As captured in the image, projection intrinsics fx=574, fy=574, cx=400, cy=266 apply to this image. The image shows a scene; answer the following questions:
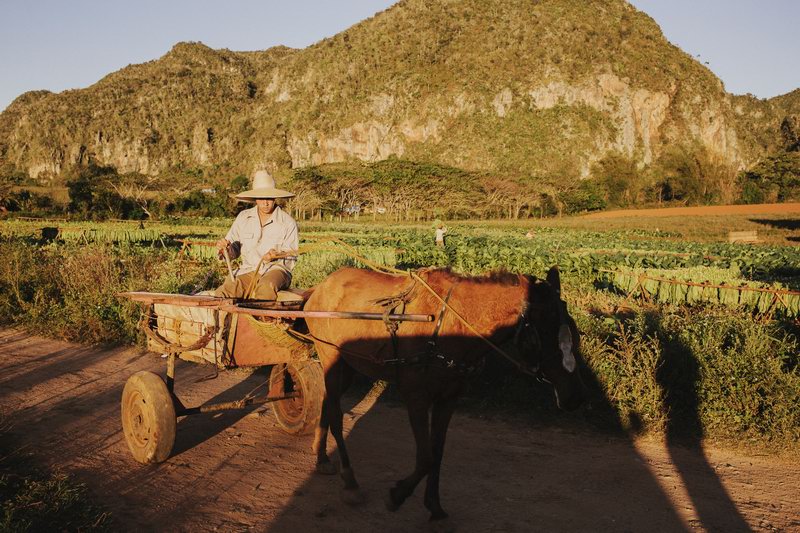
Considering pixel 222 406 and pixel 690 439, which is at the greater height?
pixel 222 406

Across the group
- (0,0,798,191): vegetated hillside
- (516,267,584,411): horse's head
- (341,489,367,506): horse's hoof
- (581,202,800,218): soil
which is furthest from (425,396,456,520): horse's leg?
(0,0,798,191): vegetated hillside

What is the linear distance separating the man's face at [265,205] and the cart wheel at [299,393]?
1632 mm

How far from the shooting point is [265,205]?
597 centimetres

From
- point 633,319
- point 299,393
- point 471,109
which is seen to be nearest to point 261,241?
point 299,393

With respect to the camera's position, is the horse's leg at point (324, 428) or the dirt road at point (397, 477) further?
the horse's leg at point (324, 428)

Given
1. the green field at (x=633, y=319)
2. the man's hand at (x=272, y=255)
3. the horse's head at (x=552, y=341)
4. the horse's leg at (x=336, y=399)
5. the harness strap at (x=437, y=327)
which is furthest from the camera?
the green field at (x=633, y=319)

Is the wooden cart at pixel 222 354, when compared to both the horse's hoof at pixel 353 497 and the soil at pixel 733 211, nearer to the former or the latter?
the horse's hoof at pixel 353 497

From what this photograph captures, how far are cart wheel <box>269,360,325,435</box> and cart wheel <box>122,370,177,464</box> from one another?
1226 mm

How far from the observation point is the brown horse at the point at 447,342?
3.78 metres

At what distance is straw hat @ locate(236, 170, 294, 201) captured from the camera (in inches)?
229

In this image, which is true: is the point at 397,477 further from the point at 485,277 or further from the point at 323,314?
the point at 485,277

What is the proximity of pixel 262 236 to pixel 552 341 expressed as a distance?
11.2ft

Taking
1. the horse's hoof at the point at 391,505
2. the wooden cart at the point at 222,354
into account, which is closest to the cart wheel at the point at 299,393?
the wooden cart at the point at 222,354

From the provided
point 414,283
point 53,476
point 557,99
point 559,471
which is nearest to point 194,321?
point 53,476
